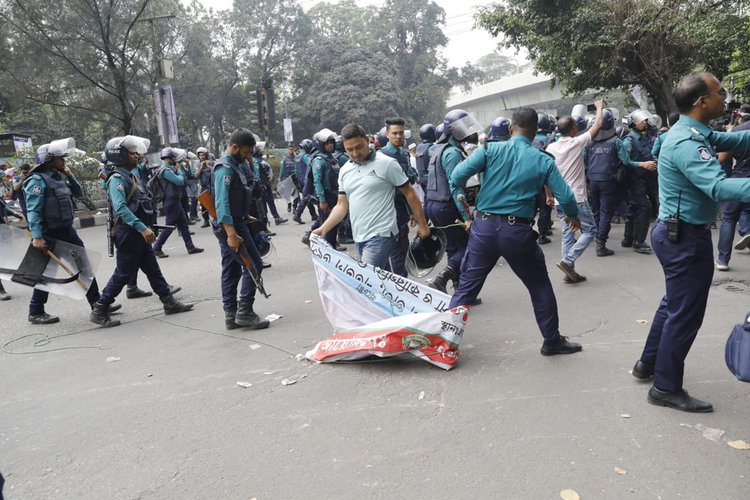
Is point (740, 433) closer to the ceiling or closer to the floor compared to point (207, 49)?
closer to the floor

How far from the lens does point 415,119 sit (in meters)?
44.4

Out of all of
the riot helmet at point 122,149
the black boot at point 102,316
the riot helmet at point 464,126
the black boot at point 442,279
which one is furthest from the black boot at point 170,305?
the riot helmet at point 464,126

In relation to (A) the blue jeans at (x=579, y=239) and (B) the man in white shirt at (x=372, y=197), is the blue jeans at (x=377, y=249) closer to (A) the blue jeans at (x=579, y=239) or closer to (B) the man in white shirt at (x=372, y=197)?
(B) the man in white shirt at (x=372, y=197)

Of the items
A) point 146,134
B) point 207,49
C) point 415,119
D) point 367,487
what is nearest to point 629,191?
point 367,487

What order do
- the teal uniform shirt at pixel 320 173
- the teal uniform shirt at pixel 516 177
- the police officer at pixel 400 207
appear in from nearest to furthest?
the teal uniform shirt at pixel 516 177
the police officer at pixel 400 207
the teal uniform shirt at pixel 320 173

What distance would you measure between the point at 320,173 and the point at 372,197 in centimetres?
446

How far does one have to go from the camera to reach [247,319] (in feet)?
18.3

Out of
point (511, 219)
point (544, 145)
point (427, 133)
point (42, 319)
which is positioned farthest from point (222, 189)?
point (544, 145)

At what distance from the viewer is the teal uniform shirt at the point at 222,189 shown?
5195 millimetres

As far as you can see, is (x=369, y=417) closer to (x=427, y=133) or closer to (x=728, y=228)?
(x=728, y=228)

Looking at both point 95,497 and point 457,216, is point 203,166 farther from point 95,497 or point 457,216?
point 95,497

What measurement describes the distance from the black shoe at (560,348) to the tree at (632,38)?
10.1 m

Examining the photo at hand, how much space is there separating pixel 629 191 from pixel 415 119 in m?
37.5

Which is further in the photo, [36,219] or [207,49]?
[207,49]
